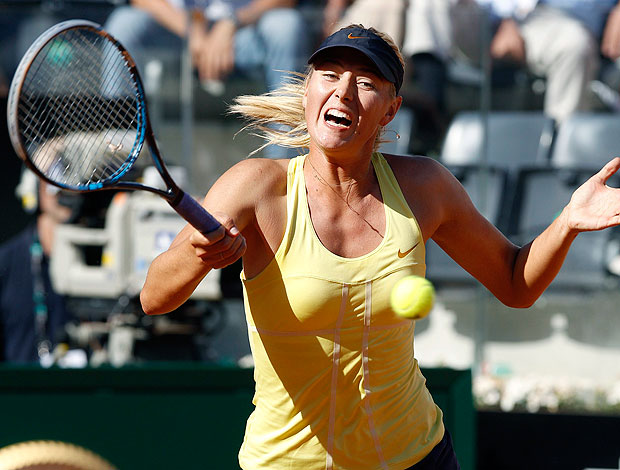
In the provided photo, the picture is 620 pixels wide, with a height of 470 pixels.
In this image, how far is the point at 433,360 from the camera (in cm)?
573

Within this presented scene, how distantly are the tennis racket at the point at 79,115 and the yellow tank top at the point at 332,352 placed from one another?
1.14 feet

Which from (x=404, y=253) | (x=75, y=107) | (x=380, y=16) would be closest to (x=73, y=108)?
(x=75, y=107)

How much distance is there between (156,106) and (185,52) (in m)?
0.41

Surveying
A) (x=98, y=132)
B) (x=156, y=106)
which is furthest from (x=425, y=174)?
(x=156, y=106)

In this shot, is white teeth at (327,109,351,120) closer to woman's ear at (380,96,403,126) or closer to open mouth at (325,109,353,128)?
open mouth at (325,109,353,128)

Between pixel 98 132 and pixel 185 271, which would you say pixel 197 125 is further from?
pixel 185 271

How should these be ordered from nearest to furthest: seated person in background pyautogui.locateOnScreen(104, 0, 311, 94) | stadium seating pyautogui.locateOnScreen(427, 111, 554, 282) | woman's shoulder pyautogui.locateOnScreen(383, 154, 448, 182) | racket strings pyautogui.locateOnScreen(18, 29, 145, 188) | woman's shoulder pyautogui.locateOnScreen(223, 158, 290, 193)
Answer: woman's shoulder pyautogui.locateOnScreen(223, 158, 290, 193) → woman's shoulder pyautogui.locateOnScreen(383, 154, 448, 182) → racket strings pyautogui.locateOnScreen(18, 29, 145, 188) → stadium seating pyautogui.locateOnScreen(427, 111, 554, 282) → seated person in background pyautogui.locateOnScreen(104, 0, 311, 94)

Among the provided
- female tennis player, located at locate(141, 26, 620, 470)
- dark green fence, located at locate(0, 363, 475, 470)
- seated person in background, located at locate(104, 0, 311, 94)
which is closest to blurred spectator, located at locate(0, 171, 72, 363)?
seated person in background, located at locate(104, 0, 311, 94)

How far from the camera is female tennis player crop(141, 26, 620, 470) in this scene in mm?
2371

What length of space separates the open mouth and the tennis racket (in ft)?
1.48

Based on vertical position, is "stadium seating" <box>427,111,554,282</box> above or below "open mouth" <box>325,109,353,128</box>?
below

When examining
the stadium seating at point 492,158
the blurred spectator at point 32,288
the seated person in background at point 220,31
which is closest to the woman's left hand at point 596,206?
the stadium seating at point 492,158

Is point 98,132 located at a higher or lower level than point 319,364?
higher

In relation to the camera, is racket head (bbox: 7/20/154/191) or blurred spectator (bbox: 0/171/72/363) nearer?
racket head (bbox: 7/20/154/191)
